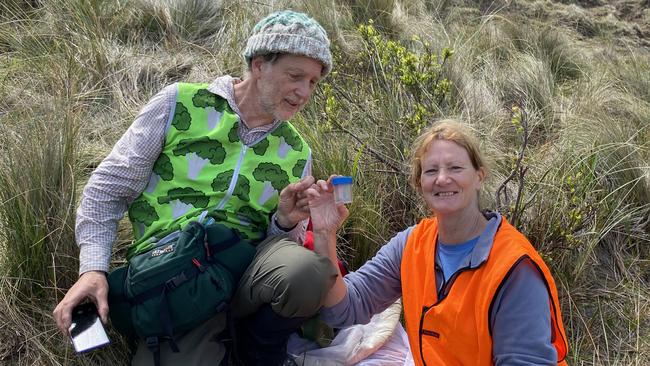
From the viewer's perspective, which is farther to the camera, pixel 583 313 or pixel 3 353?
pixel 583 313

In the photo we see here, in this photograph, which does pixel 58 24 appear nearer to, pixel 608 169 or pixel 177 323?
pixel 177 323

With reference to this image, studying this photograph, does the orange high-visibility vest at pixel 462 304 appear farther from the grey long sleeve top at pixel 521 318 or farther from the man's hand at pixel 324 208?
the man's hand at pixel 324 208

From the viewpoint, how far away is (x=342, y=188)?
7.33 feet

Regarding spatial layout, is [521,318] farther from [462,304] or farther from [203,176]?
[203,176]

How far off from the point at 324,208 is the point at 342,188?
0.43ft

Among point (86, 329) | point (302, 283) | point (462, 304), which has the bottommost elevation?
point (86, 329)

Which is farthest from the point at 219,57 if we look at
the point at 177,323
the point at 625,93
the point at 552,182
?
the point at 625,93

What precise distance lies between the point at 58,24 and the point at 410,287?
3345mm

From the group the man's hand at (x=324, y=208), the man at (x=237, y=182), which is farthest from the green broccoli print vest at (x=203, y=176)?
the man's hand at (x=324, y=208)

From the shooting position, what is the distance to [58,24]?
14.6 feet

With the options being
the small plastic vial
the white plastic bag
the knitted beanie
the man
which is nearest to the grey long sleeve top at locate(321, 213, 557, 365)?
the small plastic vial

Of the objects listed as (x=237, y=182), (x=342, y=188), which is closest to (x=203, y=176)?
(x=237, y=182)

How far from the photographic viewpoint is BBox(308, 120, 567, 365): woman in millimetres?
1899

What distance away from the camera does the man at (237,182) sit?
2.34 metres
